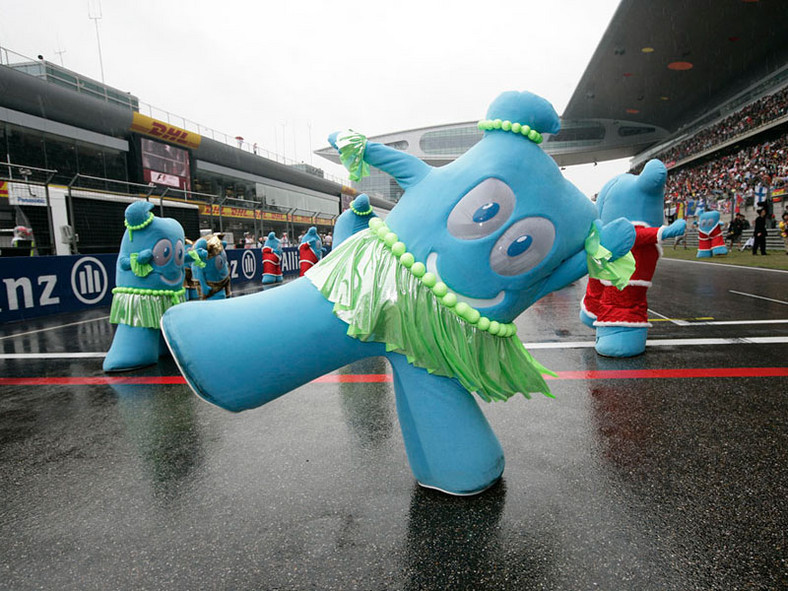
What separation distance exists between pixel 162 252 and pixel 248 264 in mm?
8667

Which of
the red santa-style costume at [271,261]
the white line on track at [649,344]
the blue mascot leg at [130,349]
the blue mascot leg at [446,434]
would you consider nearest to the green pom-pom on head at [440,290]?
the blue mascot leg at [446,434]

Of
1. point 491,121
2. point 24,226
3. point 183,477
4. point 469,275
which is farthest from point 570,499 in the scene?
point 24,226

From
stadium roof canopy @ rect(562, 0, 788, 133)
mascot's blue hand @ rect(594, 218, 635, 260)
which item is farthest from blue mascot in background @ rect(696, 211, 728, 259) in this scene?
mascot's blue hand @ rect(594, 218, 635, 260)

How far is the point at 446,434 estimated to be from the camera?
175 centimetres

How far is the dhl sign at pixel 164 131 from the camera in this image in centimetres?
1820

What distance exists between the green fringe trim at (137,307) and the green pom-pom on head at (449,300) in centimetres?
307

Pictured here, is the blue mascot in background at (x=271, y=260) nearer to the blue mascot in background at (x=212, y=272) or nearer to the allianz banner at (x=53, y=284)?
the allianz banner at (x=53, y=284)

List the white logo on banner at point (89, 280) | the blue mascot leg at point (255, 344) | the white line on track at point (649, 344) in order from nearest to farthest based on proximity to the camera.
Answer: the blue mascot leg at point (255, 344) → the white line on track at point (649, 344) → the white logo on banner at point (89, 280)

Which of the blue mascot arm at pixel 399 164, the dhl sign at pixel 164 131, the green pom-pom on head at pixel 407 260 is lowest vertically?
the green pom-pom on head at pixel 407 260

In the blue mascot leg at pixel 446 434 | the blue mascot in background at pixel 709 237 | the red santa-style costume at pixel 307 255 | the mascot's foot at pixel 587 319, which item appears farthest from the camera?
the blue mascot in background at pixel 709 237

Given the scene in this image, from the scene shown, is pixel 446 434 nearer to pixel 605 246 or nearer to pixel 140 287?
pixel 605 246

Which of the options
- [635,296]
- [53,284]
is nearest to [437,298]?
[635,296]

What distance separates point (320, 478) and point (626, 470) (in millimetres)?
1355

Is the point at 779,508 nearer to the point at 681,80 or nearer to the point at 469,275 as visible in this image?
the point at 469,275
